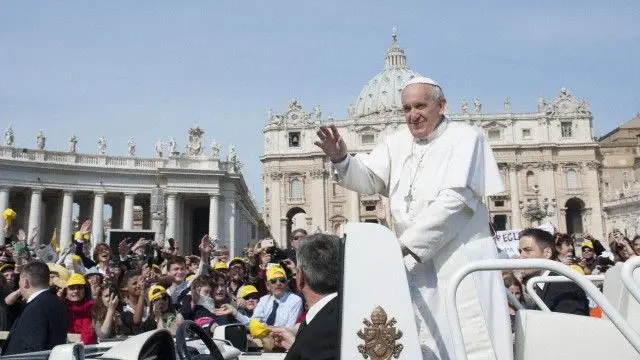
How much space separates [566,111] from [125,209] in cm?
6563

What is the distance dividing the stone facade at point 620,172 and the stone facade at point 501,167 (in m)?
2.27

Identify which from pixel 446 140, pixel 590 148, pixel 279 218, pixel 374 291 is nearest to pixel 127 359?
pixel 374 291

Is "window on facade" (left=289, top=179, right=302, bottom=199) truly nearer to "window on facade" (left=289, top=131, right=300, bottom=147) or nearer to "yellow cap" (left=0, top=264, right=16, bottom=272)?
"window on facade" (left=289, top=131, right=300, bottom=147)

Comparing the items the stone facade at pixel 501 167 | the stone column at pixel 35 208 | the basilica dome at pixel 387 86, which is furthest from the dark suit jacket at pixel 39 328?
the basilica dome at pixel 387 86

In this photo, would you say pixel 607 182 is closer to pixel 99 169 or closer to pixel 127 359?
pixel 99 169

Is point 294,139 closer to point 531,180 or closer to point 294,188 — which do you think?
point 294,188

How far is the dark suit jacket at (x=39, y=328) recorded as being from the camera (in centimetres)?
508

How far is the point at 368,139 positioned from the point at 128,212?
4257 cm

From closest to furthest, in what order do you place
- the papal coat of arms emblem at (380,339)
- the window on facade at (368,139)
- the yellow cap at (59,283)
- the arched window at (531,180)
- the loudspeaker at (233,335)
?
1. the papal coat of arms emblem at (380,339)
2. the loudspeaker at (233,335)
3. the yellow cap at (59,283)
4. the arched window at (531,180)
5. the window on facade at (368,139)

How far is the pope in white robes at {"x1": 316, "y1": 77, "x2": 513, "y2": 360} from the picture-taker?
10.5 feet

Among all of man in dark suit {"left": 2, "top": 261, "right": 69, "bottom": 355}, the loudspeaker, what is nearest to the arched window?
the loudspeaker

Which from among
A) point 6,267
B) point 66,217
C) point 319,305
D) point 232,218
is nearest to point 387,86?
point 232,218

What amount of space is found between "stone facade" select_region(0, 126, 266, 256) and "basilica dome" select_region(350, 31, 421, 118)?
52.3 m

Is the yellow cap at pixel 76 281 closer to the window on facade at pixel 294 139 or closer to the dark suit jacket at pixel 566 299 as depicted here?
the dark suit jacket at pixel 566 299
